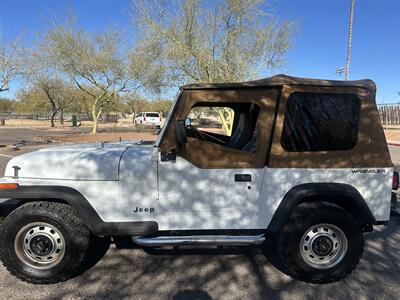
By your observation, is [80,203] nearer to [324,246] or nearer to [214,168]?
[214,168]

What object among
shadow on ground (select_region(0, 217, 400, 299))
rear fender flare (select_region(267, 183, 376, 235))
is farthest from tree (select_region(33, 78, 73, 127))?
rear fender flare (select_region(267, 183, 376, 235))

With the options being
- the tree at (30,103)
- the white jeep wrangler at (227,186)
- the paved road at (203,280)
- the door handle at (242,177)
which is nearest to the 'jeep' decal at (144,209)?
the white jeep wrangler at (227,186)

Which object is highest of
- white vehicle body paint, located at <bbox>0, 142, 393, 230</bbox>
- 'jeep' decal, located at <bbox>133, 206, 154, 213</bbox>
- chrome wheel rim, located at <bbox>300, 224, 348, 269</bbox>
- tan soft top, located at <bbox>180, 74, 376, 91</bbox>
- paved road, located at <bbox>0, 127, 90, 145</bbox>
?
tan soft top, located at <bbox>180, 74, 376, 91</bbox>

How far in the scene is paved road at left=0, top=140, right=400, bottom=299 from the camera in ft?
11.2

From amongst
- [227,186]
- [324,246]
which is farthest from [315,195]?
[227,186]

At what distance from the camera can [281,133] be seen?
11.7 ft

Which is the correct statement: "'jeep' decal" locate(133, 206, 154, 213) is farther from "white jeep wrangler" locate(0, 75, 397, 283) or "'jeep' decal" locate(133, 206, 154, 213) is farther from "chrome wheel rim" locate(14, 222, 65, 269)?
"chrome wheel rim" locate(14, 222, 65, 269)

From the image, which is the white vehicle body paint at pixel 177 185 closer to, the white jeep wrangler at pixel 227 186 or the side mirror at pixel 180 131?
the white jeep wrangler at pixel 227 186

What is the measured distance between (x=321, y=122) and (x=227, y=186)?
1.16 metres

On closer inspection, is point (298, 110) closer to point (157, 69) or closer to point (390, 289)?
point (390, 289)

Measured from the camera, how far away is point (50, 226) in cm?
356

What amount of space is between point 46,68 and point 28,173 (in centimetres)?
2197

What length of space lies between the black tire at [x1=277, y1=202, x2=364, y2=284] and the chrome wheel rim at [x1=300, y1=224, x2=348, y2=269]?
2cm

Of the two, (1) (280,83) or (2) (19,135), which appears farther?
(2) (19,135)
